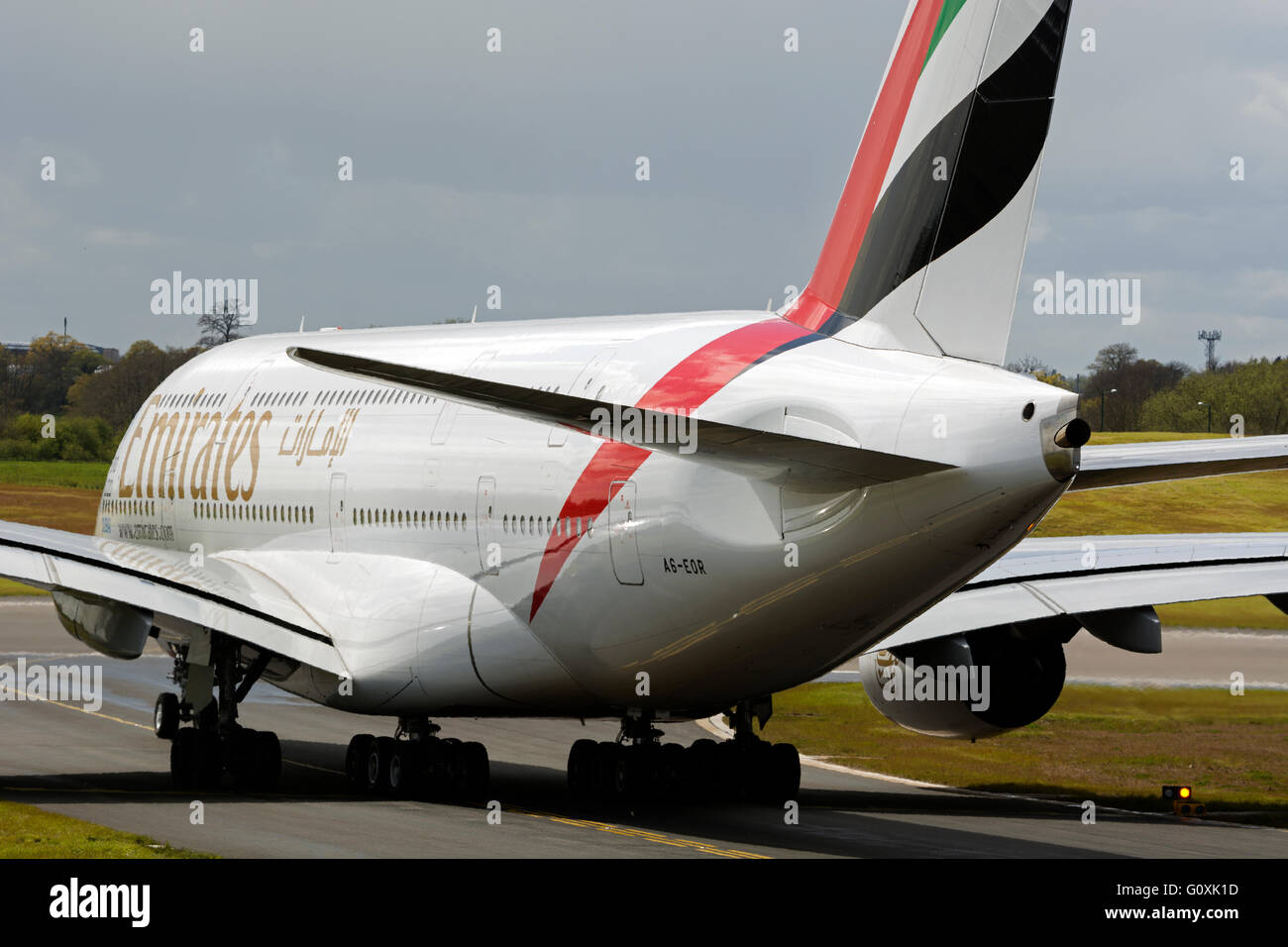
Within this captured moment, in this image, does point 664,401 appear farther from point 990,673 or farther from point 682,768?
point 990,673

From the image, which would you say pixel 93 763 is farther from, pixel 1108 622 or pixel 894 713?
pixel 1108 622

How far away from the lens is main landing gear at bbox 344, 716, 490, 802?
20766 millimetres

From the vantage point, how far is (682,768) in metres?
21.4

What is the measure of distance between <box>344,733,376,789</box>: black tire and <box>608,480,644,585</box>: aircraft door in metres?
5.69

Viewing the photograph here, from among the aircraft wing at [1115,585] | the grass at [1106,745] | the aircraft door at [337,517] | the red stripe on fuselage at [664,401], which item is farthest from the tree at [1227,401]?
the red stripe on fuselage at [664,401]

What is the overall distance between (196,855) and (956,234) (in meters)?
8.42

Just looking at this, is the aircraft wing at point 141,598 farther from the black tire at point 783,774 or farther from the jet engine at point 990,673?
the jet engine at point 990,673

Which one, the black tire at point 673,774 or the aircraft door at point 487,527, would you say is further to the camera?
the black tire at point 673,774

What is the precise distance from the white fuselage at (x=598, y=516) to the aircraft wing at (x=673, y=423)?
207 millimetres

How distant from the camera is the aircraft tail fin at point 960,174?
1534 cm

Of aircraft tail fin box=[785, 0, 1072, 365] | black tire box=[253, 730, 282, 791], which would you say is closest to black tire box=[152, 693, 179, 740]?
black tire box=[253, 730, 282, 791]

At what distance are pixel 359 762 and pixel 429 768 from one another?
1293 millimetres

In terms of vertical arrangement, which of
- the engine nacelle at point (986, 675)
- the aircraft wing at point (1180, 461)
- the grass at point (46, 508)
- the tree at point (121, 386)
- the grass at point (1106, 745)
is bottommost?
the grass at point (1106, 745)

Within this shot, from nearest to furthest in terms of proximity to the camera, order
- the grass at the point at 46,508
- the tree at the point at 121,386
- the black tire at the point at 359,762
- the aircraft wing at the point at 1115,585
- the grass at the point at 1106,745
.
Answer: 1. the aircraft wing at the point at 1115,585
2. the black tire at the point at 359,762
3. the grass at the point at 1106,745
4. the grass at the point at 46,508
5. the tree at the point at 121,386
